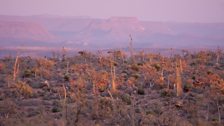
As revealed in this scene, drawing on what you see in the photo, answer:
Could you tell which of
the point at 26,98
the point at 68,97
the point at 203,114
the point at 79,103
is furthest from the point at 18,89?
the point at 203,114

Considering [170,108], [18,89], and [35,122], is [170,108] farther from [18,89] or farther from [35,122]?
[18,89]

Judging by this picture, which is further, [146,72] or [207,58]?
[207,58]

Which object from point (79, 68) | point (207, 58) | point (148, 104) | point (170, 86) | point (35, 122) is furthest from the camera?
point (207, 58)

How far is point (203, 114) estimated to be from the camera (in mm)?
19125

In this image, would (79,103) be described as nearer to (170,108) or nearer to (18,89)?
(170,108)

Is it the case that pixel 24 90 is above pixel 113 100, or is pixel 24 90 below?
below

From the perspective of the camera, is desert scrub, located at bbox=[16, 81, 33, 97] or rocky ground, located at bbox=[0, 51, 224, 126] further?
desert scrub, located at bbox=[16, 81, 33, 97]

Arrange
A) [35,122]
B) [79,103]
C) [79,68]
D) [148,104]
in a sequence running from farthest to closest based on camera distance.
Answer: [79,68], [148,104], [79,103], [35,122]

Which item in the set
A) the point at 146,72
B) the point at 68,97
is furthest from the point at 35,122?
the point at 146,72

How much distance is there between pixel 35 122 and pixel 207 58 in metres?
28.6

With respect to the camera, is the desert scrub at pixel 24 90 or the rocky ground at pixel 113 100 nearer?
the rocky ground at pixel 113 100

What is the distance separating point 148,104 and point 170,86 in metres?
4.80

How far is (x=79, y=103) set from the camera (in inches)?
750

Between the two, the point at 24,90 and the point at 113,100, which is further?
the point at 24,90
